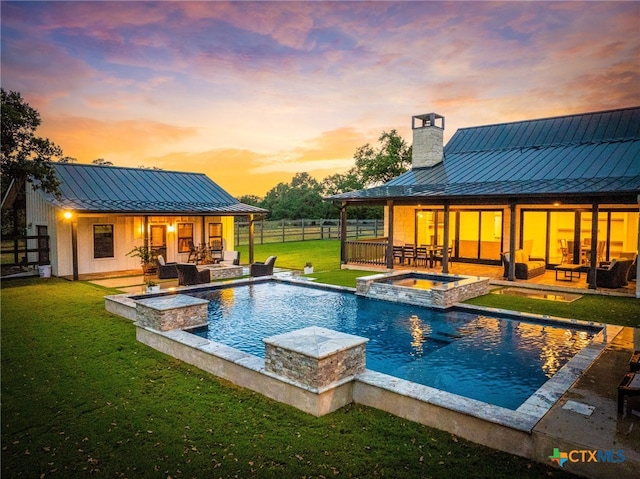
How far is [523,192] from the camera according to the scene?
13.1 m

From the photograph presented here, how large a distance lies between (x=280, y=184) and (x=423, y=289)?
220 ft

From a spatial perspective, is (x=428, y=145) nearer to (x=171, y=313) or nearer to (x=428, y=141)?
(x=428, y=141)

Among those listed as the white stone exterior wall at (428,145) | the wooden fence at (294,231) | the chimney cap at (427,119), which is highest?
the chimney cap at (427,119)

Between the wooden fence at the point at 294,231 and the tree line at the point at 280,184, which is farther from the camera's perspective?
the wooden fence at the point at 294,231

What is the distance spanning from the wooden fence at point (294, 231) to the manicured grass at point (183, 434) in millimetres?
21943

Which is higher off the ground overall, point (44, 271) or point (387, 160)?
point (387, 160)

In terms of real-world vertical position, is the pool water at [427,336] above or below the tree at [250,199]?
below

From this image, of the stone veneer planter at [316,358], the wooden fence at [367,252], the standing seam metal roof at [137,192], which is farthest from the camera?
the wooden fence at [367,252]

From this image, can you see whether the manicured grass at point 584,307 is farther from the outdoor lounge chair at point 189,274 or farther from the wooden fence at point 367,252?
the outdoor lounge chair at point 189,274

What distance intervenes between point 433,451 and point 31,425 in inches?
166

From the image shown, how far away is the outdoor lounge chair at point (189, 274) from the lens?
13.0 m

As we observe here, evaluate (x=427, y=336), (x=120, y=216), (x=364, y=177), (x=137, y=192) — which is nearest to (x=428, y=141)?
(x=364, y=177)

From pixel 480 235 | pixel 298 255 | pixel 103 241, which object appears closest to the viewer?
pixel 103 241

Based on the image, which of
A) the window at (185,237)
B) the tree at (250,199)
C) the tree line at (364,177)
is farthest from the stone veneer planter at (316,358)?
the tree at (250,199)
